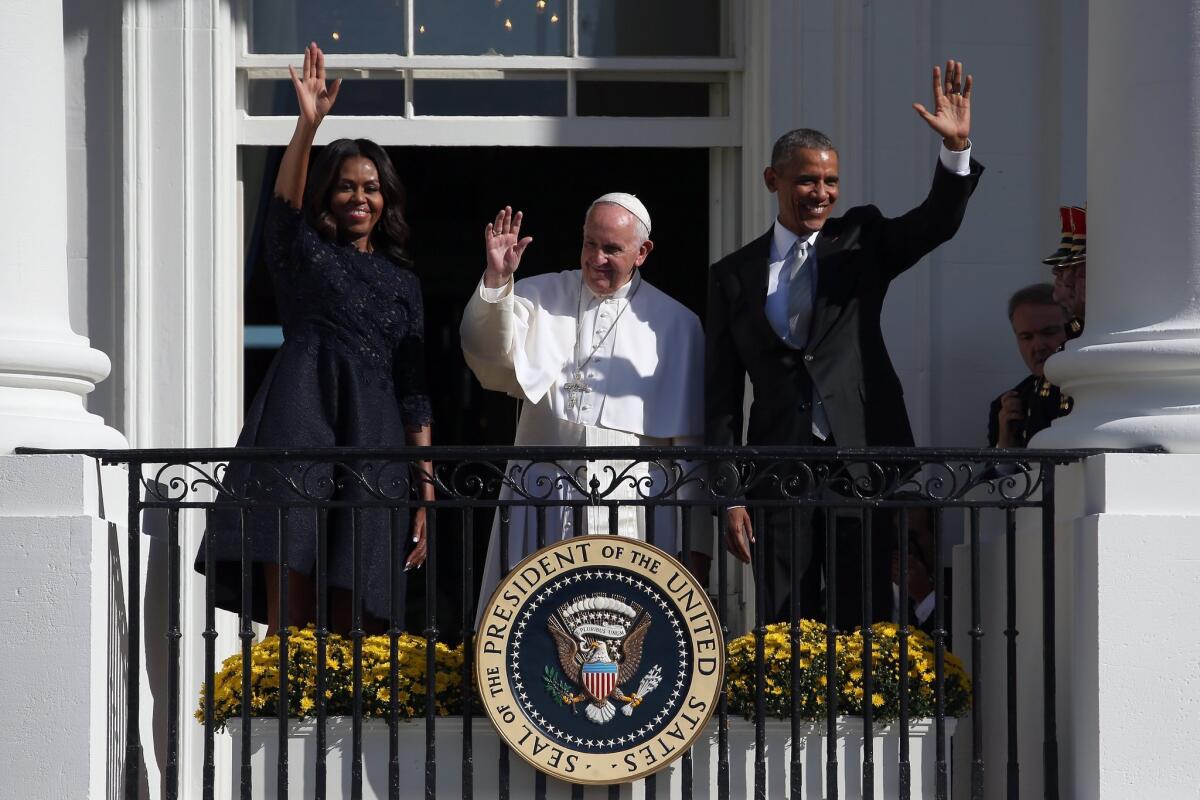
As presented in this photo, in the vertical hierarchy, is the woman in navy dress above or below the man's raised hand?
below

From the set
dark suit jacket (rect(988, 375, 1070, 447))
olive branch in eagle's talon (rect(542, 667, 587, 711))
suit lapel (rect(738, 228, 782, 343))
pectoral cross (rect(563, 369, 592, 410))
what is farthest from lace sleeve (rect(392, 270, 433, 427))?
dark suit jacket (rect(988, 375, 1070, 447))

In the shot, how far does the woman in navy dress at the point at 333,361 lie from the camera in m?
6.88

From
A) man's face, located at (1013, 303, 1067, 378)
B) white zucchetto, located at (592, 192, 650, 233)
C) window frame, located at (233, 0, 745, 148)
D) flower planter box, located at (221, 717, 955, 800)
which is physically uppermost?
window frame, located at (233, 0, 745, 148)

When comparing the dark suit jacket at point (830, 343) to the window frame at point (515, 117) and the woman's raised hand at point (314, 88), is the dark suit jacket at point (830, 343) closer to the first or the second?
the woman's raised hand at point (314, 88)

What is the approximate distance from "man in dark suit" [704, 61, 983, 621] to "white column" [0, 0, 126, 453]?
2012mm

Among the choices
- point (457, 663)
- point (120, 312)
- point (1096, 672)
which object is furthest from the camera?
point (120, 312)

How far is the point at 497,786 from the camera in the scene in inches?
249

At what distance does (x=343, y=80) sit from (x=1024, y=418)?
9.86 ft

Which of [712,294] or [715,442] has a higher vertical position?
Answer: [712,294]

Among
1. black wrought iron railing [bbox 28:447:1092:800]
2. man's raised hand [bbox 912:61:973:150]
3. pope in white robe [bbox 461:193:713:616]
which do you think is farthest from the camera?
pope in white robe [bbox 461:193:713:616]

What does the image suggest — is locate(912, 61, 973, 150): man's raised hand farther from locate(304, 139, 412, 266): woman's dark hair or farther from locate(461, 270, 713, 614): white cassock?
locate(304, 139, 412, 266): woman's dark hair

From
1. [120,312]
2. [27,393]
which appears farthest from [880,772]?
[120,312]

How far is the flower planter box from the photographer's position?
6.32 m

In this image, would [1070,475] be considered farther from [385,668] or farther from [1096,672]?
[385,668]
